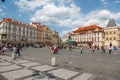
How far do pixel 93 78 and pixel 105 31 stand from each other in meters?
72.2

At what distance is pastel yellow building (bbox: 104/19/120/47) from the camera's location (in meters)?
68.2

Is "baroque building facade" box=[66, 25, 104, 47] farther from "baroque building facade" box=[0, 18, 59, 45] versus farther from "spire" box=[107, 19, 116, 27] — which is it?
"baroque building facade" box=[0, 18, 59, 45]

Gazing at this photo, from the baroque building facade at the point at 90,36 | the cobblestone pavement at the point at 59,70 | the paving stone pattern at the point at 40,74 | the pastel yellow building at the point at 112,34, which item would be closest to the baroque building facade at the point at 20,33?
the baroque building facade at the point at 90,36

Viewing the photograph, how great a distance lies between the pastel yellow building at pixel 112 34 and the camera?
6825 cm

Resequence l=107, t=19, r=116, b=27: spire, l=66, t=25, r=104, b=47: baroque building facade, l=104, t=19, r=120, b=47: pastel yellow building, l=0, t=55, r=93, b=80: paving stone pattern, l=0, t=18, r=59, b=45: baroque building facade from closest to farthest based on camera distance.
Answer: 1. l=0, t=55, r=93, b=80: paving stone pattern
2. l=104, t=19, r=120, b=47: pastel yellow building
3. l=0, t=18, r=59, b=45: baroque building facade
4. l=107, t=19, r=116, b=27: spire
5. l=66, t=25, r=104, b=47: baroque building facade

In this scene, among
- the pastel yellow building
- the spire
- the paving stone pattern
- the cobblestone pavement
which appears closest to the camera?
the paving stone pattern

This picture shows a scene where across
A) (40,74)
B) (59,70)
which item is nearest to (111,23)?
(59,70)

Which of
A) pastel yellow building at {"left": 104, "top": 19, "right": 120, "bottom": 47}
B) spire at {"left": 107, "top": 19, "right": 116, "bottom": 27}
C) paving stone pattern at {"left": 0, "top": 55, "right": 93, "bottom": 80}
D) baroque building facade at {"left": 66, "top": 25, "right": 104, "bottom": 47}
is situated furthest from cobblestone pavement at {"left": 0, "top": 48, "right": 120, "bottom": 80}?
baroque building facade at {"left": 66, "top": 25, "right": 104, "bottom": 47}

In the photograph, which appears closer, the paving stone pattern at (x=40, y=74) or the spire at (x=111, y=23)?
the paving stone pattern at (x=40, y=74)

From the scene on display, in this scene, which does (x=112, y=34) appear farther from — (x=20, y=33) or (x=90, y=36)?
(x=20, y=33)

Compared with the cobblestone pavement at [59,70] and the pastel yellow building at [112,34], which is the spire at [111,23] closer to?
the pastel yellow building at [112,34]

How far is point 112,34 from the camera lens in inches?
2768

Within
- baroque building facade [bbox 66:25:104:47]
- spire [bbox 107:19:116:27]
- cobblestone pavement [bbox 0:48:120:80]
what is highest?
spire [bbox 107:19:116:27]

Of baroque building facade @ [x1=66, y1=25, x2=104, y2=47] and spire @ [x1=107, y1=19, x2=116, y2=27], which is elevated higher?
spire @ [x1=107, y1=19, x2=116, y2=27]
